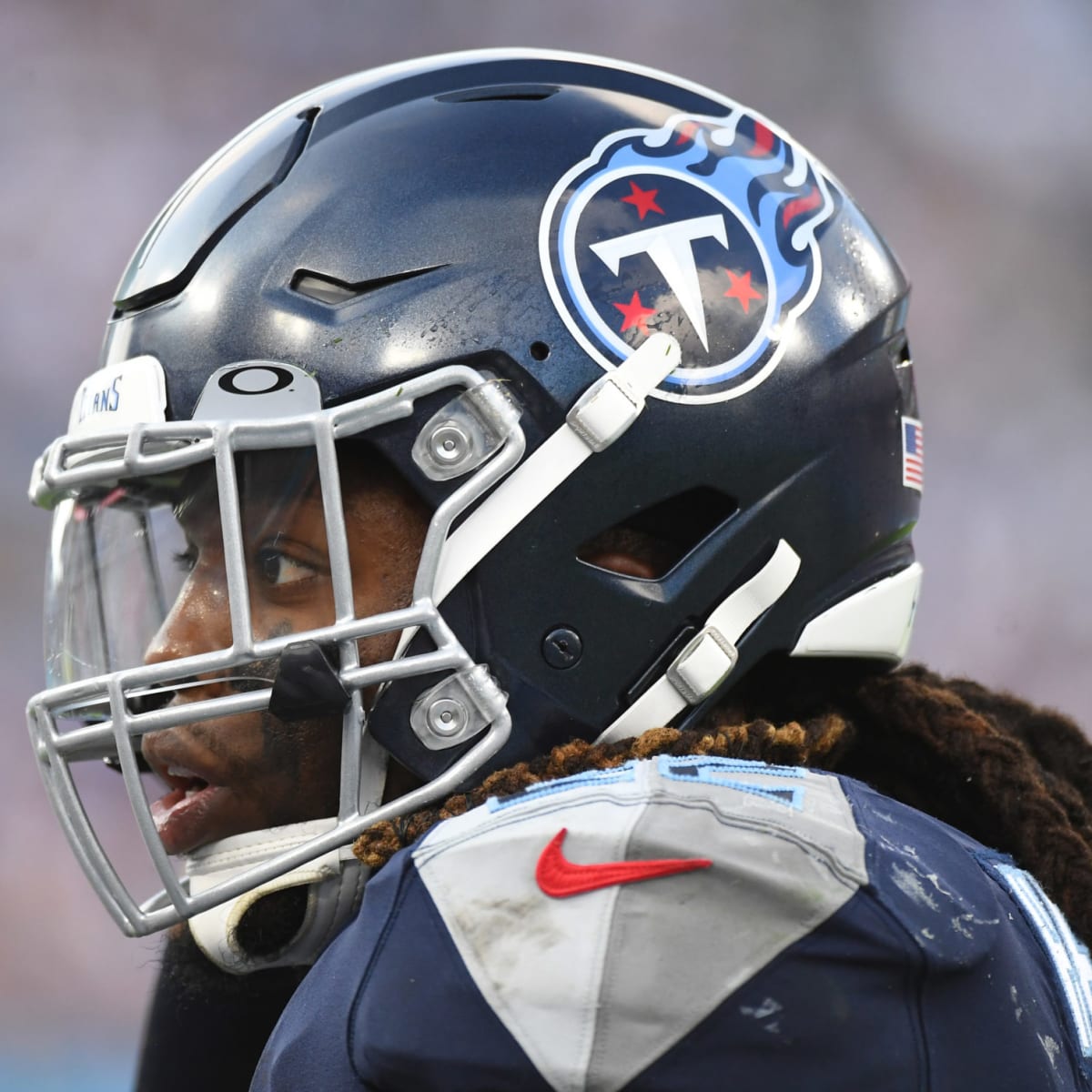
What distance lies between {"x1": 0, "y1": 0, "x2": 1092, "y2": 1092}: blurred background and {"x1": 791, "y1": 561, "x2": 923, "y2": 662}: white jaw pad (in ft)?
7.23

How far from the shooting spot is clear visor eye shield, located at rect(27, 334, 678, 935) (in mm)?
1160

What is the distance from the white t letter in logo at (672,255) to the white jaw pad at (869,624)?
0.96ft

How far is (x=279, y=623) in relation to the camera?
1.22 metres

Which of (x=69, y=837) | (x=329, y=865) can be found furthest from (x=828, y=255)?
(x=69, y=837)

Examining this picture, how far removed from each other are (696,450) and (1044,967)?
20.3 inches

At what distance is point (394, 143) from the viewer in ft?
4.38

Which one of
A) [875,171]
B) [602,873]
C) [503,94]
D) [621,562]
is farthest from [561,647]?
[875,171]

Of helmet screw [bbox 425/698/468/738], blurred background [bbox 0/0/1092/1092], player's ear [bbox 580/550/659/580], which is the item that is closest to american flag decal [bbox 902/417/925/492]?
player's ear [bbox 580/550/659/580]

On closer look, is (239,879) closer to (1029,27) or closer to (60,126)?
(60,126)

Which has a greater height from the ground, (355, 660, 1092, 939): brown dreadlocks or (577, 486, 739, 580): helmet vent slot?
(577, 486, 739, 580): helmet vent slot

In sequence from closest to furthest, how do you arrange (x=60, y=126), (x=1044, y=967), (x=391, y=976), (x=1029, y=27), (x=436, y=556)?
(x=391, y=976) < (x=1044, y=967) < (x=436, y=556) < (x=60, y=126) < (x=1029, y=27)

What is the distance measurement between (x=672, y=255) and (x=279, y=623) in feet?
1.61

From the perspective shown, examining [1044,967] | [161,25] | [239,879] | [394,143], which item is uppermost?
[161,25]

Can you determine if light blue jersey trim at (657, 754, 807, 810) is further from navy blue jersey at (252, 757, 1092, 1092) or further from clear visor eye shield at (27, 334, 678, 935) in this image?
clear visor eye shield at (27, 334, 678, 935)
